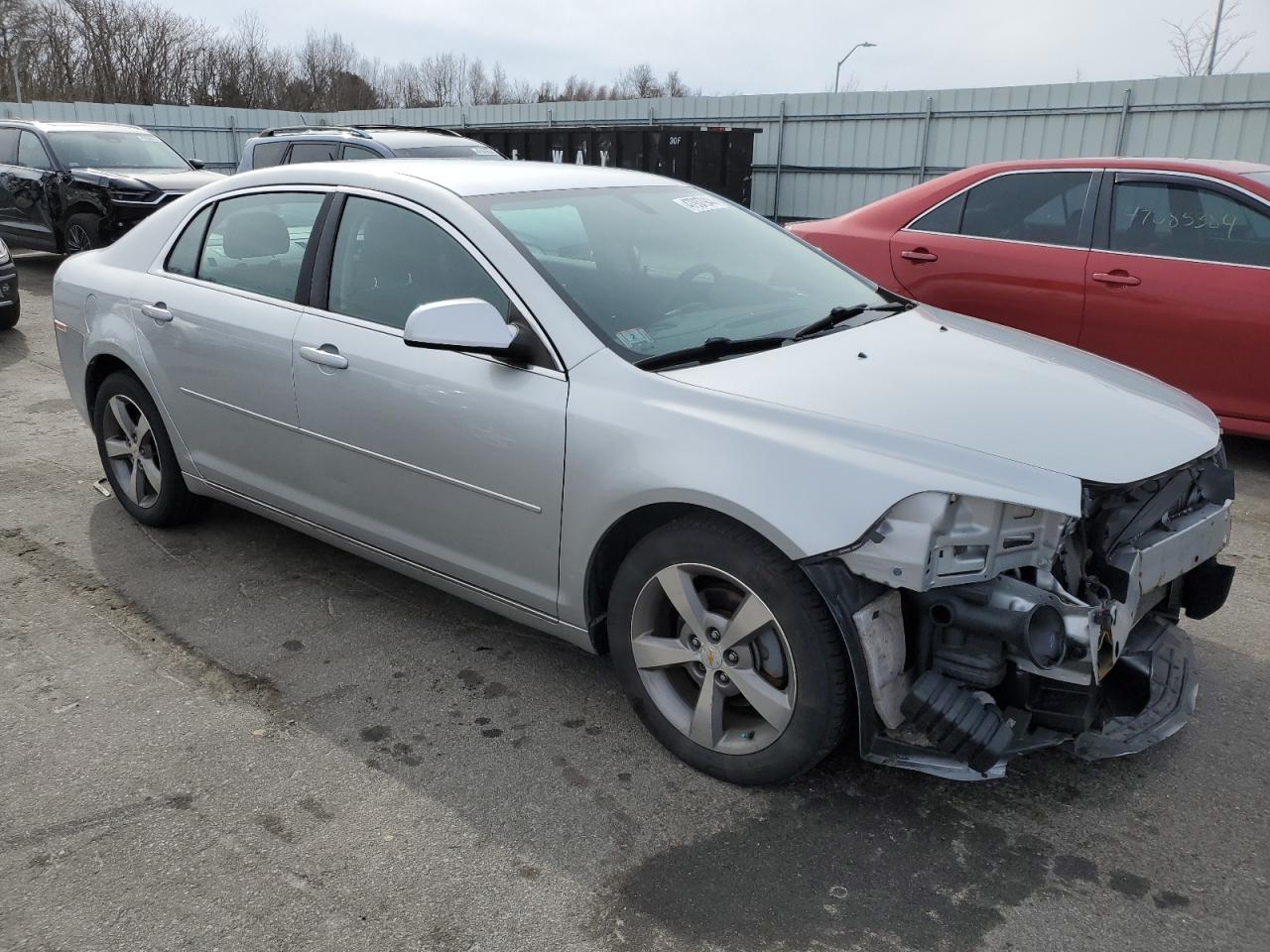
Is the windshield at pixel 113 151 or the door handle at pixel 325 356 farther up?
the windshield at pixel 113 151

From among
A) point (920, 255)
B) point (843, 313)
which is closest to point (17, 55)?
point (920, 255)

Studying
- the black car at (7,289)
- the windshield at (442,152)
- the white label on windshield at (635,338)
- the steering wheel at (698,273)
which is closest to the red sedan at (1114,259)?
the steering wheel at (698,273)

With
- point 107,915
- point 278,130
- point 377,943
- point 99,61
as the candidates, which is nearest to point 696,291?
point 377,943

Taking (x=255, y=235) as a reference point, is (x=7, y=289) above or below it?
below

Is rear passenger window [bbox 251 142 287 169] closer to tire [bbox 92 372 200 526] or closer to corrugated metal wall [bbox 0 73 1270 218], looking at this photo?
tire [bbox 92 372 200 526]

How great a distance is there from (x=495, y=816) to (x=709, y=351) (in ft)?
4.70

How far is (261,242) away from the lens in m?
3.94

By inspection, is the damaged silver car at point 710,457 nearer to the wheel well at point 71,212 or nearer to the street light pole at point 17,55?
the wheel well at point 71,212

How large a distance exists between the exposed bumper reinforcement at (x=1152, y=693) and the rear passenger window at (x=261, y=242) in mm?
2987

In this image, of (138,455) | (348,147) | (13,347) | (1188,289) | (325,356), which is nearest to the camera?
(325,356)

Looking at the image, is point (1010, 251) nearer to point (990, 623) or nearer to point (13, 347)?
point (990, 623)

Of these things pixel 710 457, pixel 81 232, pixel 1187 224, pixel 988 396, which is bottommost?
pixel 81 232

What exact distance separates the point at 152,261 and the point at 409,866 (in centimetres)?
305

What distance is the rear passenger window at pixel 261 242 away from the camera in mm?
3727
